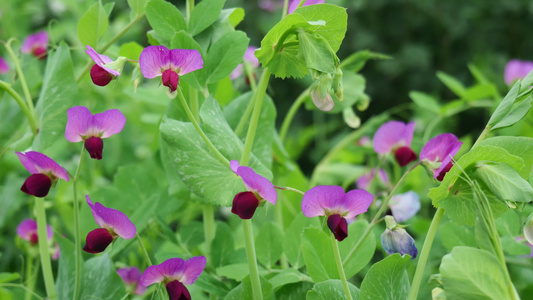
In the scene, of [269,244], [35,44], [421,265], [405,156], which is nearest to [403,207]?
[405,156]

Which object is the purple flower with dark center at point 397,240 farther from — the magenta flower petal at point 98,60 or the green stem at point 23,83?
the green stem at point 23,83

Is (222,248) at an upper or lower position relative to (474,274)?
lower

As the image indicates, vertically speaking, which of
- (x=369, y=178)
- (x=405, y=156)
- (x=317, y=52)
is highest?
(x=317, y=52)

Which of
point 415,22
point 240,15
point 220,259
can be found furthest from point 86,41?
point 415,22

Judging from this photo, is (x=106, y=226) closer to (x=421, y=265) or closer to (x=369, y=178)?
(x=421, y=265)

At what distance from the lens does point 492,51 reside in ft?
9.61

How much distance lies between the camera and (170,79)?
0.54 metres

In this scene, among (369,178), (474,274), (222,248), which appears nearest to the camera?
(474,274)

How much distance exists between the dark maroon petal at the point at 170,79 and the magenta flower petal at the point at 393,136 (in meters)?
0.34

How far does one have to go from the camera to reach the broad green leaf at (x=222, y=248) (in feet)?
2.49

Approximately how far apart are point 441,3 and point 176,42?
258cm

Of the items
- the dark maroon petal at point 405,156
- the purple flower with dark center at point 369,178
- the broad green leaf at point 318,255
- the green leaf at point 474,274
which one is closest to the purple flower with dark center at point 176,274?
the broad green leaf at point 318,255

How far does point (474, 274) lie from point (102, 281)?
1.27ft

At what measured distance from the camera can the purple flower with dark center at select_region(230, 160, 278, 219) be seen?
1.71ft
